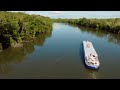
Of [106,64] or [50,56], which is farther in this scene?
[50,56]

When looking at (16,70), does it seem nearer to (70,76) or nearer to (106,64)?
(70,76)

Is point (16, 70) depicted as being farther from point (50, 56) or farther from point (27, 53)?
point (27, 53)

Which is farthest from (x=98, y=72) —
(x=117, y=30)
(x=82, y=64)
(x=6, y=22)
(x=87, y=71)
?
(x=117, y=30)
